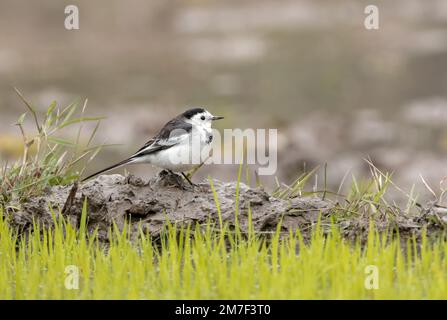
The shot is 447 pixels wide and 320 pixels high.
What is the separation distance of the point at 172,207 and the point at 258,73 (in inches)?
494

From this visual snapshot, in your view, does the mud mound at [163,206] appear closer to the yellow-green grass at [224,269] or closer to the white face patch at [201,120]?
the yellow-green grass at [224,269]

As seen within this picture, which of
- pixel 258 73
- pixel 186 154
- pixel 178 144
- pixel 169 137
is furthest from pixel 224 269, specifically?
pixel 258 73

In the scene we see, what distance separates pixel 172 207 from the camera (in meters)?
7.73

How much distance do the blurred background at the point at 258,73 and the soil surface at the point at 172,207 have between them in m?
4.70

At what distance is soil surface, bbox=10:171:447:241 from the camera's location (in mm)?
7508

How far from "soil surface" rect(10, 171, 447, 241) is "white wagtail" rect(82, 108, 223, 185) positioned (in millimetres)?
144

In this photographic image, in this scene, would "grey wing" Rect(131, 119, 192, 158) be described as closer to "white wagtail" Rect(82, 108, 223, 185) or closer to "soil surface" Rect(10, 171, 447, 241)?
"white wagtail" Rect(82, 108, 223, 185)

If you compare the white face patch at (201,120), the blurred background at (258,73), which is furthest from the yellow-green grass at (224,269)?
the blurred background at (258,73)

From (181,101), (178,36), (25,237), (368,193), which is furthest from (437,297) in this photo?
(178,36)

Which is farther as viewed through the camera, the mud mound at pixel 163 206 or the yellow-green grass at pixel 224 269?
the mud mound at pixel 163 206

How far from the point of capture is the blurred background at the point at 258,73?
1477cm

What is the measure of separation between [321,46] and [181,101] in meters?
5.35

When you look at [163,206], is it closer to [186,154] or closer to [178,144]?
[186,154]

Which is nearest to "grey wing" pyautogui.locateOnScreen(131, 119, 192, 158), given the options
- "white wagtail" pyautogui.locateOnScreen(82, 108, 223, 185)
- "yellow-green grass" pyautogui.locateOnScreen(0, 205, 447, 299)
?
"white wagtail" pyautogui.locateOnScreen(82, 108, 223, 185)
